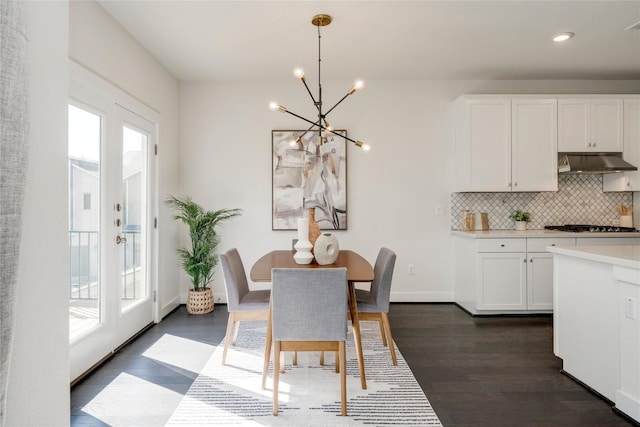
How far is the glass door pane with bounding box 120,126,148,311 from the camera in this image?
3117 millimetres

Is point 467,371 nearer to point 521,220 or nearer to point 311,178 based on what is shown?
point 521,220

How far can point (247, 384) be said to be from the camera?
2316 mm

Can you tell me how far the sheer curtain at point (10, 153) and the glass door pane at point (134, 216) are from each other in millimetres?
2700

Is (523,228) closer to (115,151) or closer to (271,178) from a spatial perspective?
(271,178)

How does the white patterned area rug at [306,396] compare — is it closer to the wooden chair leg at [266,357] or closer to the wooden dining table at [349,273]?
the wooden chair leg at [266,357]

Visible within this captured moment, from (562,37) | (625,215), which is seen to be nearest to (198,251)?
(562,37)

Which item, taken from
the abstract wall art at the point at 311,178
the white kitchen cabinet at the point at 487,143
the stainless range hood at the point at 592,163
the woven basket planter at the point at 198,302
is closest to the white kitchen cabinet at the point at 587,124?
the stainless range hood at the point at 592,163

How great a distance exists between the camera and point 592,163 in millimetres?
3865

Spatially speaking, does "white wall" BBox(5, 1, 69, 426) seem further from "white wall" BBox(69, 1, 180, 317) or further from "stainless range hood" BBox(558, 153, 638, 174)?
"stainless range hood" BBox(558, 153, 638, 174)

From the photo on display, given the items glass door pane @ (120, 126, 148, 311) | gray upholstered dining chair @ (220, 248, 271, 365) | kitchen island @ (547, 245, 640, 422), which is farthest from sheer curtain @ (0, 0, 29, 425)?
glass door pane @ (120, 126, 148, 311)

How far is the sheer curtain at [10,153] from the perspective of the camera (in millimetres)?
582

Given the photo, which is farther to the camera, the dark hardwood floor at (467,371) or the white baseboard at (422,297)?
the white baseboard at (422,297)

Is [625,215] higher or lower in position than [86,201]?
lower

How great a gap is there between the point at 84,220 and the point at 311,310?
6.05 ft
